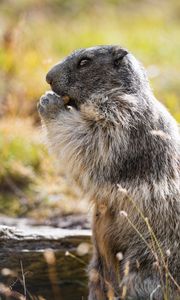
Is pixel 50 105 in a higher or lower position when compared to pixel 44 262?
higher

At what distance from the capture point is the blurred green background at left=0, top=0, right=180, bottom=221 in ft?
30.8

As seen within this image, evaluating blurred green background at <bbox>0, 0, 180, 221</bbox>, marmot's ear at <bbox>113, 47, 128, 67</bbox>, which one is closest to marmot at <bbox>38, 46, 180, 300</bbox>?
marmot's ear at <bbox>113, 47, 128, 67</bbox>

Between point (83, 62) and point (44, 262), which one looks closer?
point (83, 62)

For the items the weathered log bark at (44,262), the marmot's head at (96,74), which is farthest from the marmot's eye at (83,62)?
the weathered log bark at (44,262)

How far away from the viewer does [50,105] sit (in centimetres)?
672

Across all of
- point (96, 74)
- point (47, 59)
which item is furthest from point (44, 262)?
point (47, 59)

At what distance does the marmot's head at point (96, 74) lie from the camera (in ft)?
21.6

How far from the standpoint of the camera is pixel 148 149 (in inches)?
250

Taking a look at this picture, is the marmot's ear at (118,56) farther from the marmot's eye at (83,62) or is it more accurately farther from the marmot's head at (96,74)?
the marmot's eye at (83,62)

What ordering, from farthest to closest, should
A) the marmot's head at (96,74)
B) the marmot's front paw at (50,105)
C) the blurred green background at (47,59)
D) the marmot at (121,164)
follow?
the blurred green background at (47,59) < the marmot's front paw at (50,105) < the marmot's head at (96,74) < the marmot at (121,164)

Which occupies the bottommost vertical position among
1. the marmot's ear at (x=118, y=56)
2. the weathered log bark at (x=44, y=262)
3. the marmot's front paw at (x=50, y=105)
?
the weathered log bark at (x=44, y=262)

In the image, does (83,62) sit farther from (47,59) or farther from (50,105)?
(47,59)

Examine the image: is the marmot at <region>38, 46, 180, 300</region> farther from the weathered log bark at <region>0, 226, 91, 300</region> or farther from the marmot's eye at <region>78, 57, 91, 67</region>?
the weathered log bark at <region>0, 226, 91, 300</region>

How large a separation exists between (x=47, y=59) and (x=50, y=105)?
13.7 ft
